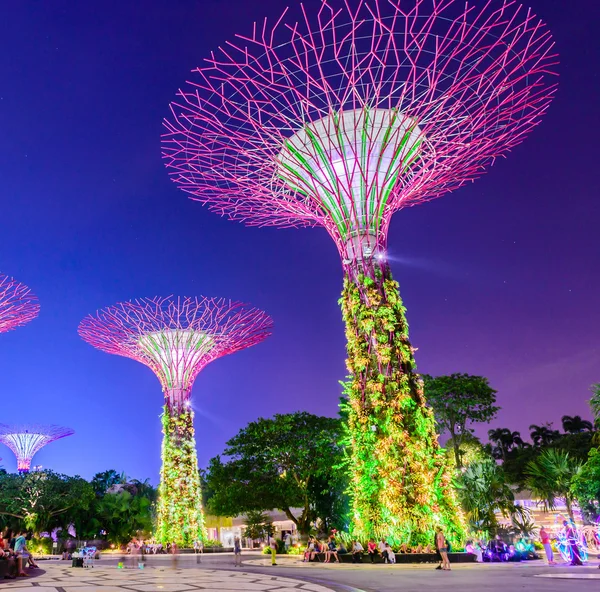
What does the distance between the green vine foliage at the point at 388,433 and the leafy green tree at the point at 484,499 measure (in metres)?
7.08

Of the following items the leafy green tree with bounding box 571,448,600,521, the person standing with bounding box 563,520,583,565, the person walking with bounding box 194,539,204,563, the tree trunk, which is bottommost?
the person standing with bounding box 563,520,583,565

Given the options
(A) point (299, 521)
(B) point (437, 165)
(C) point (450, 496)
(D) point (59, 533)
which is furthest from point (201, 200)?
(D) point (59, 533)

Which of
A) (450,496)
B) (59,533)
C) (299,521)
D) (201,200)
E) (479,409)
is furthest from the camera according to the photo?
(59,533)

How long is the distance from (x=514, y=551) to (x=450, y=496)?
3346 millimetres

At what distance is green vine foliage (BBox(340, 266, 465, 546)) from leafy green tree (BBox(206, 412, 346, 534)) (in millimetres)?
14349

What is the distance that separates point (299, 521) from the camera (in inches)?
1383

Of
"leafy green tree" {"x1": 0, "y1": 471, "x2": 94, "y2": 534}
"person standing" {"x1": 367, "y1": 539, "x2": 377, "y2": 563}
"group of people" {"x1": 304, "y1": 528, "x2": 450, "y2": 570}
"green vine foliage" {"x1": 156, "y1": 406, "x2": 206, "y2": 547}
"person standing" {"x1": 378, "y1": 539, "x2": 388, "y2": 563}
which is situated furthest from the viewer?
"leafy green tree" {"x1": 0, "y1": 471, "x2": 94, "y2": 534}

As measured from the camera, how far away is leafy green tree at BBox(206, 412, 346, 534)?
34156 mm

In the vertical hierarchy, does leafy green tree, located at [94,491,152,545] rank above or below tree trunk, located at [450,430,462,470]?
below

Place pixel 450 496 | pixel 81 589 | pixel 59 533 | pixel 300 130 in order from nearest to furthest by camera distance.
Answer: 1. pixel 81 589
2. pixel 450 496
3. pixel 300 130
4. pixel 59 533

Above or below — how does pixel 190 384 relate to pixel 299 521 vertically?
above

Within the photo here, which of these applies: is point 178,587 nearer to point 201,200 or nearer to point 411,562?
point 411,562

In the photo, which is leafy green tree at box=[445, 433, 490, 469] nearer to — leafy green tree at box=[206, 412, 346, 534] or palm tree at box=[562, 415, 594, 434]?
leafy green tree at box=[206, 412, 346, 534]

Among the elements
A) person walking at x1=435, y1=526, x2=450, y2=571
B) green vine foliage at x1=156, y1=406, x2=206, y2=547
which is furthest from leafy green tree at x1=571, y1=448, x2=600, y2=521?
green vine foliage at x1=156, y1=406, x2=206, y2=547
